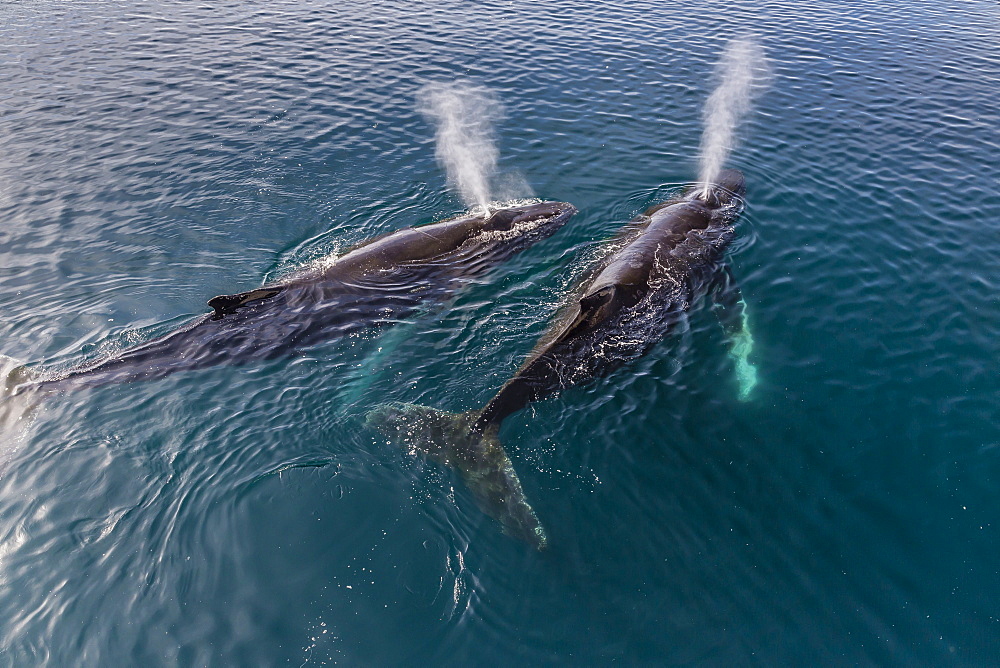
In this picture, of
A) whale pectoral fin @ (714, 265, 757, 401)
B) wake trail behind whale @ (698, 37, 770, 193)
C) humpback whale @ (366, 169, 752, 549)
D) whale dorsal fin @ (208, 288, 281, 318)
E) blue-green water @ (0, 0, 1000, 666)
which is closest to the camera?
blue-green water @ (0, 0, 1000, 666)

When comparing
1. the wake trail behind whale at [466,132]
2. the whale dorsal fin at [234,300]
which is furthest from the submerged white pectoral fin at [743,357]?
the whale dorsal fin at [234,300]

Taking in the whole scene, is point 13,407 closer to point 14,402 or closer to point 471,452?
point 14,402

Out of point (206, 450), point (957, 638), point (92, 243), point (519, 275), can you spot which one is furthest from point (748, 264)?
point (92, 243)

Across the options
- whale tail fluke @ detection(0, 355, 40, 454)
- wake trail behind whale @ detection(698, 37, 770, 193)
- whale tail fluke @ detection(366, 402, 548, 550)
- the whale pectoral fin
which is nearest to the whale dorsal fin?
whale tail fluke @ detection(0, 355, 40, 454)

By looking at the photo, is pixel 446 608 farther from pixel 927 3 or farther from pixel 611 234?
pixel 927 3

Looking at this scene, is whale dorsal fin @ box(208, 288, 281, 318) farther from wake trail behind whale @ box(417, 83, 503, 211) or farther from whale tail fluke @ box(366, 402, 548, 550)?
wake trail behind whale @ box(417, 83, 503, 211)

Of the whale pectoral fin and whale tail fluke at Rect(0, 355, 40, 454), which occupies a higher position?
whale tail fluke at Rect(0, 355, 40, 454)

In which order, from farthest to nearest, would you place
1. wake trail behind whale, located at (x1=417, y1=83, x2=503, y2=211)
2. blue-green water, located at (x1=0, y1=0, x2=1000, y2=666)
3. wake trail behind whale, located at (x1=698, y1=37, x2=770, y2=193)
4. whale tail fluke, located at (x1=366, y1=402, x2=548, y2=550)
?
wake trail behind whale, located at (x1=698, y1=37, x2=770, y2=193) → wake trail behind whale, located at (x1=417, y1=83, x2=503, y2=211) → whale tail fluke, located at (x1=366, y1=402, x2=548, y2=550) → blue-green water, located at (x1=0, y1=0, x2=1000, y2=666)
